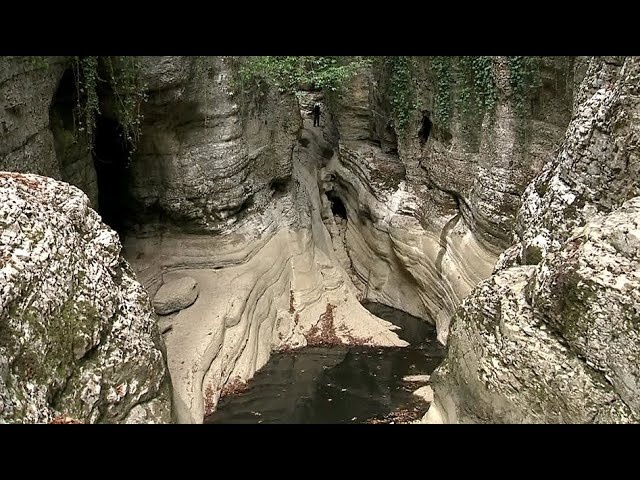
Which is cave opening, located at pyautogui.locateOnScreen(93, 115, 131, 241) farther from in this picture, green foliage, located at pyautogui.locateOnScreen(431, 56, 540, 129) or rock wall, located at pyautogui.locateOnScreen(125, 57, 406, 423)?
green foliage, located at pyautogui.locateOnScreen(431, 56, 540, 129)

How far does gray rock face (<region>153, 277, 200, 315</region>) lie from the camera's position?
1014 cm

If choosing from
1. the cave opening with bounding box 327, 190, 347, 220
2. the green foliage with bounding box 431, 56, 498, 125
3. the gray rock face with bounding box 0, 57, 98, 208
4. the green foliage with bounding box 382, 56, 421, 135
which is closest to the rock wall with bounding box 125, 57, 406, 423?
the gray rock face with bounding box 0, 57, 98, 208

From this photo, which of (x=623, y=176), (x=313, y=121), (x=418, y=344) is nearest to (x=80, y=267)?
(x=623, y=176)

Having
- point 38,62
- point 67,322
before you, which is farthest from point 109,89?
point 67,322

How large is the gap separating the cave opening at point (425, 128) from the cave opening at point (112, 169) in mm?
5820

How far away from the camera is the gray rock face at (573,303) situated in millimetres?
4809

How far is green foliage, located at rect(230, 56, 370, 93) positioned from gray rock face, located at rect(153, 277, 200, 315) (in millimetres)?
3713

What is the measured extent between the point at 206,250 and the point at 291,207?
2358 millimetres

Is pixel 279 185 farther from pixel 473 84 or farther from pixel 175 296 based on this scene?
pixel 473 84

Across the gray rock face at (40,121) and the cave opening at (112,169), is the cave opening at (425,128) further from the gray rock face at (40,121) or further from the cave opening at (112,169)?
the gray rock face at (40,121)

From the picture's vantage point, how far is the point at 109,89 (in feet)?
32.2

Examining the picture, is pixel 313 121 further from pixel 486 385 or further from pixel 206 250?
pixel 486 385

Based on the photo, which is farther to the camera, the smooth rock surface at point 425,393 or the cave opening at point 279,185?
the cave opening at point 279,185

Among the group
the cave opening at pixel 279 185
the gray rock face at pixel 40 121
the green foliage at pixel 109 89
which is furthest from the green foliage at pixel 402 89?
the gray rock face at pixel 40 121
